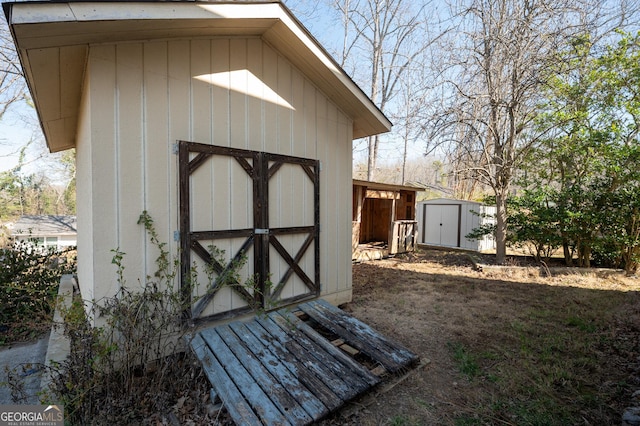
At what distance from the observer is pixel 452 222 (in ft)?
38.1

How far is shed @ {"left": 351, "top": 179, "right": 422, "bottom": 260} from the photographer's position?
932cm

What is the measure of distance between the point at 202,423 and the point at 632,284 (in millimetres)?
8190

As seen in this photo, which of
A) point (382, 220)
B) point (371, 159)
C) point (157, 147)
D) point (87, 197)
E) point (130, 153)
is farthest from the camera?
point (371, 159)

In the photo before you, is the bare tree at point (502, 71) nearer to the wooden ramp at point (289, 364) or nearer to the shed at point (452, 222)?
the shed at point (452, 222)

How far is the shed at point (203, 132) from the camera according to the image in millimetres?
2604

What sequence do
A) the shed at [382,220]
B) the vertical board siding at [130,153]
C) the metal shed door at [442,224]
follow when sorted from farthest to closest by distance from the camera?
the metal shed door at [442,224], the shed at [382,220], the vertical board siding at [130,153]

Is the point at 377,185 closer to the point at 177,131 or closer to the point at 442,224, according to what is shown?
the point at 442,224

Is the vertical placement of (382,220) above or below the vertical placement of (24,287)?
above

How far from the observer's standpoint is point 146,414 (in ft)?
7.76

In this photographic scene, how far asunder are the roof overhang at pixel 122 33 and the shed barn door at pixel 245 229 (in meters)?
1.05

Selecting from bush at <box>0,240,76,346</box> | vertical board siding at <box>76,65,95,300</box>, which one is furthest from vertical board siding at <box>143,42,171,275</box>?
bush at <box>0,240,76,346</box>

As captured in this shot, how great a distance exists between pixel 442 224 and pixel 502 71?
589 centimetres

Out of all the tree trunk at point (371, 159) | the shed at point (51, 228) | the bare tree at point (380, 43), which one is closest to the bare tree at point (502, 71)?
the bare tree at point (380, 43)

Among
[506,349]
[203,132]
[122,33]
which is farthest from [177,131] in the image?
[506,349]
